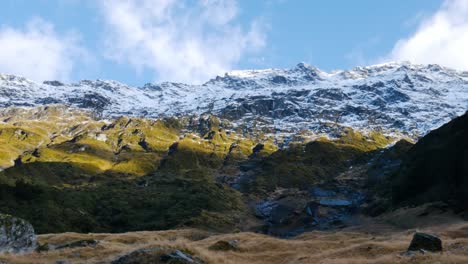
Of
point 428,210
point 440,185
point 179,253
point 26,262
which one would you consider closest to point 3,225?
point 26,262

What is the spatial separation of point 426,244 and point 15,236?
3485cm

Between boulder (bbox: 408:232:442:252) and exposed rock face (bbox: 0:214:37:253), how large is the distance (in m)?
32.9

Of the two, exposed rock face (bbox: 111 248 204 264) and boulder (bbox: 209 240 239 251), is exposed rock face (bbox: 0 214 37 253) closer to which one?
exposed rock face (bbox: 111 248 204 264)

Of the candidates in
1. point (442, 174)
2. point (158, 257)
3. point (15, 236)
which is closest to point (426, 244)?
point (158, 257)

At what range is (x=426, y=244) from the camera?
35156 millimetres

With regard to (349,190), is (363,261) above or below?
below

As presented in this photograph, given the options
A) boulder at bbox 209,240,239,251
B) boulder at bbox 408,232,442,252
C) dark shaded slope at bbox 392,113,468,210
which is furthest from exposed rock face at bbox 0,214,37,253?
dark shaded slope at bbox 392,113,468,210

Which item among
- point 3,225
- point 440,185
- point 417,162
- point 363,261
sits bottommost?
point 363,261

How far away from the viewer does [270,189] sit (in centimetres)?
19900

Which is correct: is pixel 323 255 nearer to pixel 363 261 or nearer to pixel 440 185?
pixel 363 261

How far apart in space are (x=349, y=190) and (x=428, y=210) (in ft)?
238

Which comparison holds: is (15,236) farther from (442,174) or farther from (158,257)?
(442,174)

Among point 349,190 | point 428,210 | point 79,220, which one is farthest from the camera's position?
point 349,190

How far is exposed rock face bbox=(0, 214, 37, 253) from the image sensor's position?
3845 cm
